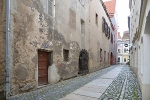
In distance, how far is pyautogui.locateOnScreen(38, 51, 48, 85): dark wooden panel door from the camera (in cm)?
712

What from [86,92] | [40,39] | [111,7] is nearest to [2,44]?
[40,39]

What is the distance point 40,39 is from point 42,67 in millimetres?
1364

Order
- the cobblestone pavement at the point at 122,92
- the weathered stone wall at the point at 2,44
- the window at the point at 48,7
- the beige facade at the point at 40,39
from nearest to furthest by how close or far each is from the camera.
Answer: the weathered stone wall at the point at 2,44 → the cobblestone pavement at the point at 122,92 → the beige facade at the point at 40,39 → the window at the point at 48,7

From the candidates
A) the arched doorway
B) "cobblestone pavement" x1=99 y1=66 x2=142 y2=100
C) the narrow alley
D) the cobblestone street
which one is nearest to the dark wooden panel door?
the narrow alley

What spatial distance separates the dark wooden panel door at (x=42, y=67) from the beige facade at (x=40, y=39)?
0.12 metres

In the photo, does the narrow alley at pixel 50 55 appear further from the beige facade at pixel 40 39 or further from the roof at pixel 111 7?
the roof at pixel 111 7

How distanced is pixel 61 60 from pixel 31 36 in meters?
2.69

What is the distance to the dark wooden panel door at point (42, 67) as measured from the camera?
7125 millimetres

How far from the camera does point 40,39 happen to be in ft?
22.0

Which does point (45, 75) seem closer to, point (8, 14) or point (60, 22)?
point (60, 22)

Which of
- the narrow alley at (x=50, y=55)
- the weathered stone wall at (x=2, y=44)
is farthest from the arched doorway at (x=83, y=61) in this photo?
the weathered stone wall at (x=2, y=44)

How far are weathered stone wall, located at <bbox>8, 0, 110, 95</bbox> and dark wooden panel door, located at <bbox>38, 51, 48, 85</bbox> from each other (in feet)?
0.80

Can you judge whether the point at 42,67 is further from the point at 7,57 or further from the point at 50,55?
the point at 7,57

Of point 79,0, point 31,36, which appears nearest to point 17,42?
point 31,36
